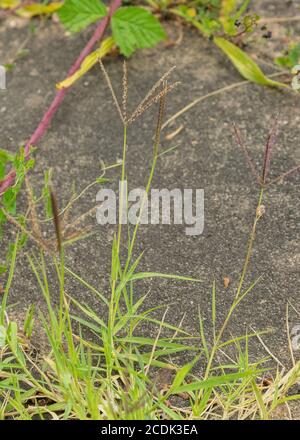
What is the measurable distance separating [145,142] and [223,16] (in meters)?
0.62

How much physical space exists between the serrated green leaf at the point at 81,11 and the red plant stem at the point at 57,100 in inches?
2.3

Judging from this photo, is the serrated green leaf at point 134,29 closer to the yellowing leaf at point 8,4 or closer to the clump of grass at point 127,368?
the yellowing leaf at point 8,4

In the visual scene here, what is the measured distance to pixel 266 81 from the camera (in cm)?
273

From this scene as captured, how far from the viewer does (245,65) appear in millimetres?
2770

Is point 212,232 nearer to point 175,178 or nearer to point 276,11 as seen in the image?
point 175,178

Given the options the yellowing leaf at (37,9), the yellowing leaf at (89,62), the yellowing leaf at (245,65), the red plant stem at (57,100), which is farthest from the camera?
the yellowing leaf at (37,9)

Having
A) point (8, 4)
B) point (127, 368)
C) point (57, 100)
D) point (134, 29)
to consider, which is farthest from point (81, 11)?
point (127, 368)

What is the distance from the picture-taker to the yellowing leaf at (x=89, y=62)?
2615 millimetres

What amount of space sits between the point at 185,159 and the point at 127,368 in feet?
2.75

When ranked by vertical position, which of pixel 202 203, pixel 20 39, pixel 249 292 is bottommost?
pixel 249 292

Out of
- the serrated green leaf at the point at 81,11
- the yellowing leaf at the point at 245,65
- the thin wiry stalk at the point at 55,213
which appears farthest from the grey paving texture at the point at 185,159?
the thin wiry stalk at the point at 55,213

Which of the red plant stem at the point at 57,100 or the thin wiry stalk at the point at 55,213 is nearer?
the thin wiry stalk at the point at 55,213

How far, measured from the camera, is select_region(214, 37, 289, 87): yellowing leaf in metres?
2.72
